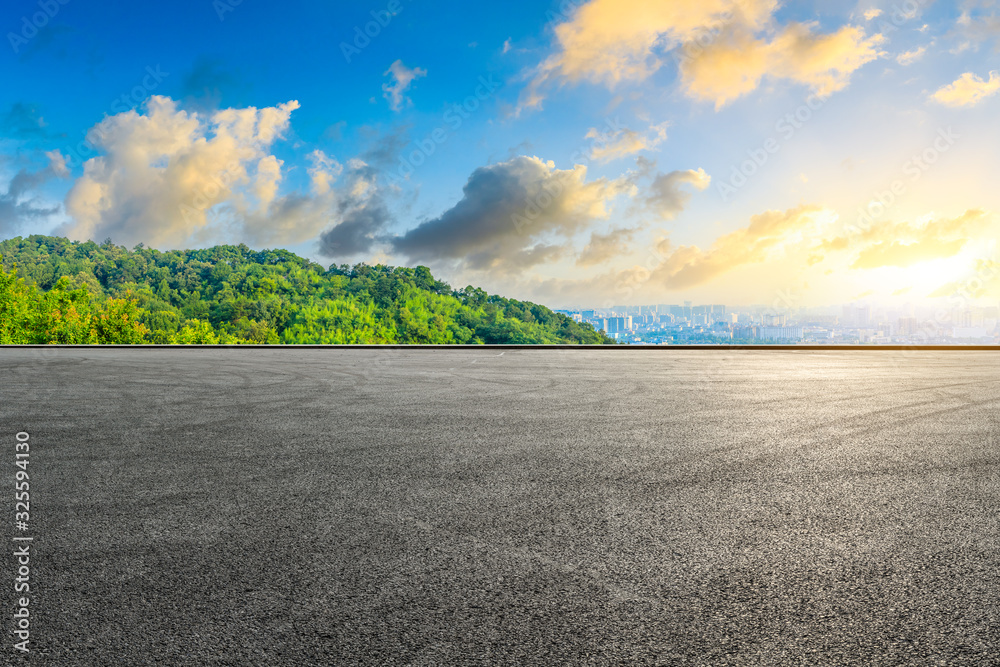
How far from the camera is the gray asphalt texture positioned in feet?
9.05

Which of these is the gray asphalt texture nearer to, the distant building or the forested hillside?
the distant building

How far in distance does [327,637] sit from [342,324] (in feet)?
236

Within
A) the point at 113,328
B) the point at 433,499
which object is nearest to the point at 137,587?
the point at 433,499

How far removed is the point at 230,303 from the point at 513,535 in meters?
71.8

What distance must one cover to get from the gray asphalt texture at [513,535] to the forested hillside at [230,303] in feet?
177

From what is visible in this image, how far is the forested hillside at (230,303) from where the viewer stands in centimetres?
5575

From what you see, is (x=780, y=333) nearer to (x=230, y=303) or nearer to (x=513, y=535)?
(x=513, y=535)

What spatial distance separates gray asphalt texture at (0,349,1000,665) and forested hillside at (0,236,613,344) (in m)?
54.0
